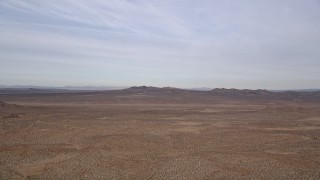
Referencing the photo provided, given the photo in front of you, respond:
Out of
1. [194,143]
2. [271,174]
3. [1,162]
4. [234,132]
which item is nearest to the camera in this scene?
Answer: [271,174]

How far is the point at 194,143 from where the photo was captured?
66.5 ft

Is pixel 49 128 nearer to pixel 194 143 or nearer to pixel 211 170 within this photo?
pixel 194 143

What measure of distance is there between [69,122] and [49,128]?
3567mm

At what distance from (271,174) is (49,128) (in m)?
16.2

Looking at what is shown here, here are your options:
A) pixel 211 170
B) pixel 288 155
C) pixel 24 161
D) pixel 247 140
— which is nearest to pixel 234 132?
pixel 247 140

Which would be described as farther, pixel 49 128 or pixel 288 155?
pixel 49 128

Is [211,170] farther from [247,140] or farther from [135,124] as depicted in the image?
[135,124]

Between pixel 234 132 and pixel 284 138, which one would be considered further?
pixel 234 132

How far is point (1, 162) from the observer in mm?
15086

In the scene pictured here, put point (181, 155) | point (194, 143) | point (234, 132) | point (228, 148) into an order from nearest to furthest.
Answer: point (181, 155)
point (228, 148)
point (194, 143)
point (234, 132)

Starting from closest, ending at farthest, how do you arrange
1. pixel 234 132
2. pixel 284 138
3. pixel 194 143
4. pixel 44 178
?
pixel 44 178 → pixel 194 143 → pixel 284 138 → pixel 234 132

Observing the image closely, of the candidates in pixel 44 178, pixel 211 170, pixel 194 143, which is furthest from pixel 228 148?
pixel 44 178

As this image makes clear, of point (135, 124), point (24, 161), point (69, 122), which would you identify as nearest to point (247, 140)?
point (135, 124)

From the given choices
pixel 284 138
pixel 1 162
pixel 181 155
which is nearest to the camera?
pixel 1 162
